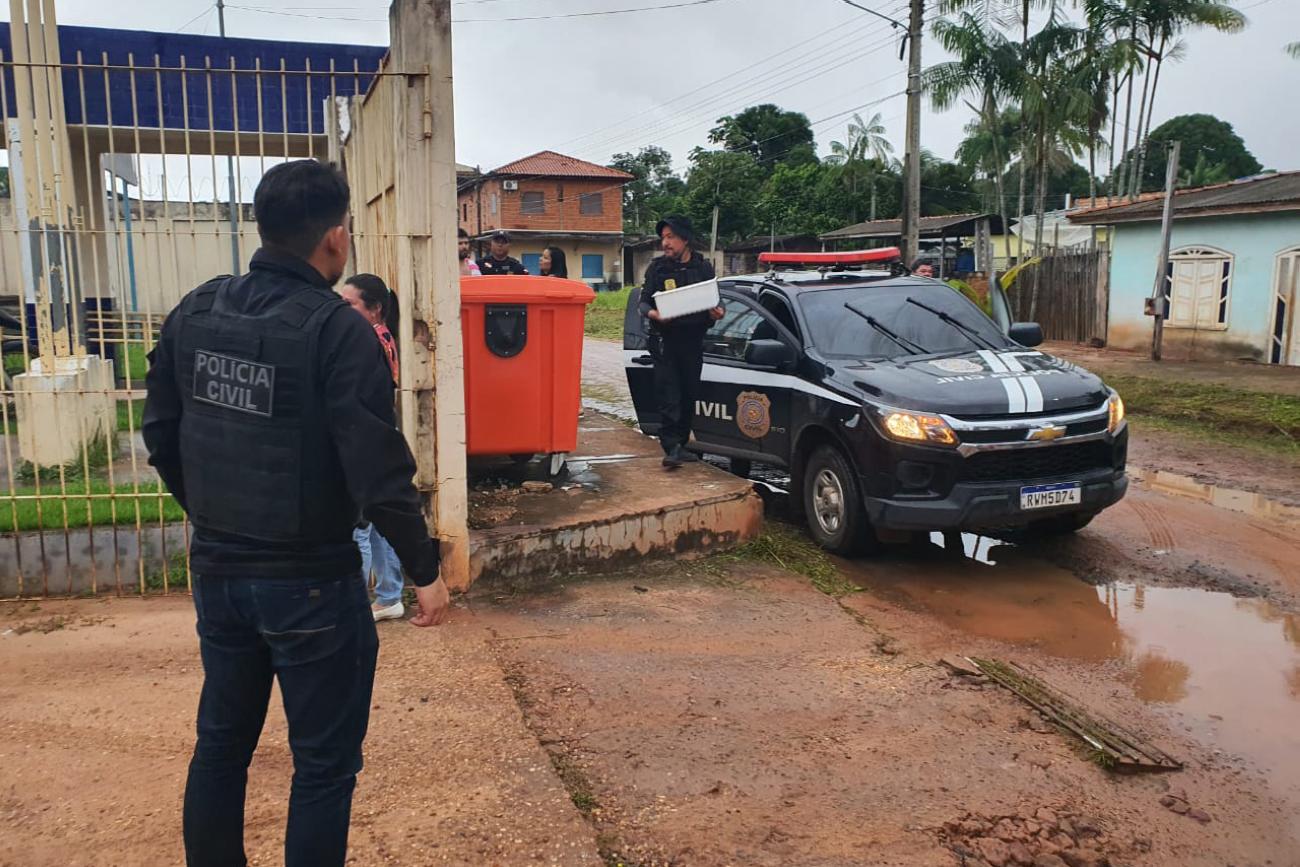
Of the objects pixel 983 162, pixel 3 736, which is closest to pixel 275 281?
pixel 3 736

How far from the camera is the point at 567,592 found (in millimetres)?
5305

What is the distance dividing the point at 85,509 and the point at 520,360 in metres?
2.43

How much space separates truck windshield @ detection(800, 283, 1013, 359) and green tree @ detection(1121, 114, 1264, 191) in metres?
56.5

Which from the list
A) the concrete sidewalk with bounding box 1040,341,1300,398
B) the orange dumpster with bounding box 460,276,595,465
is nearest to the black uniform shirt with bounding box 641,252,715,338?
the orange dumpster with bounding box 460,276,595,465

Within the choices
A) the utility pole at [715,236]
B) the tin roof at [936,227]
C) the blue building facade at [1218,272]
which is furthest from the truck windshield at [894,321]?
the utility pole at [715,236]

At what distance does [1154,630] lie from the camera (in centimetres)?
488

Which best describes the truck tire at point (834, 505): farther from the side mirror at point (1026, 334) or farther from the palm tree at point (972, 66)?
the palm tree at point (972, 66)

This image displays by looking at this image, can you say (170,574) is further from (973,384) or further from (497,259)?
(497,259)

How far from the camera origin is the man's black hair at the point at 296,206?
94.0 inches

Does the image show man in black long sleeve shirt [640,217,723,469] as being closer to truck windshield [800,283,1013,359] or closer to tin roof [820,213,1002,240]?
truck windshield [800,283,1013,359]

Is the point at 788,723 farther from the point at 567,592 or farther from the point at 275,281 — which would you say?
the point at 275,281

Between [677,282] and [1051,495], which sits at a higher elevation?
[677,282]

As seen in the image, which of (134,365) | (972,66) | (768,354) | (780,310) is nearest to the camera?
(768,354)

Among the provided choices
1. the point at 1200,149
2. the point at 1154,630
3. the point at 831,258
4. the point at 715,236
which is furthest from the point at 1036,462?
the point at 1200,149
